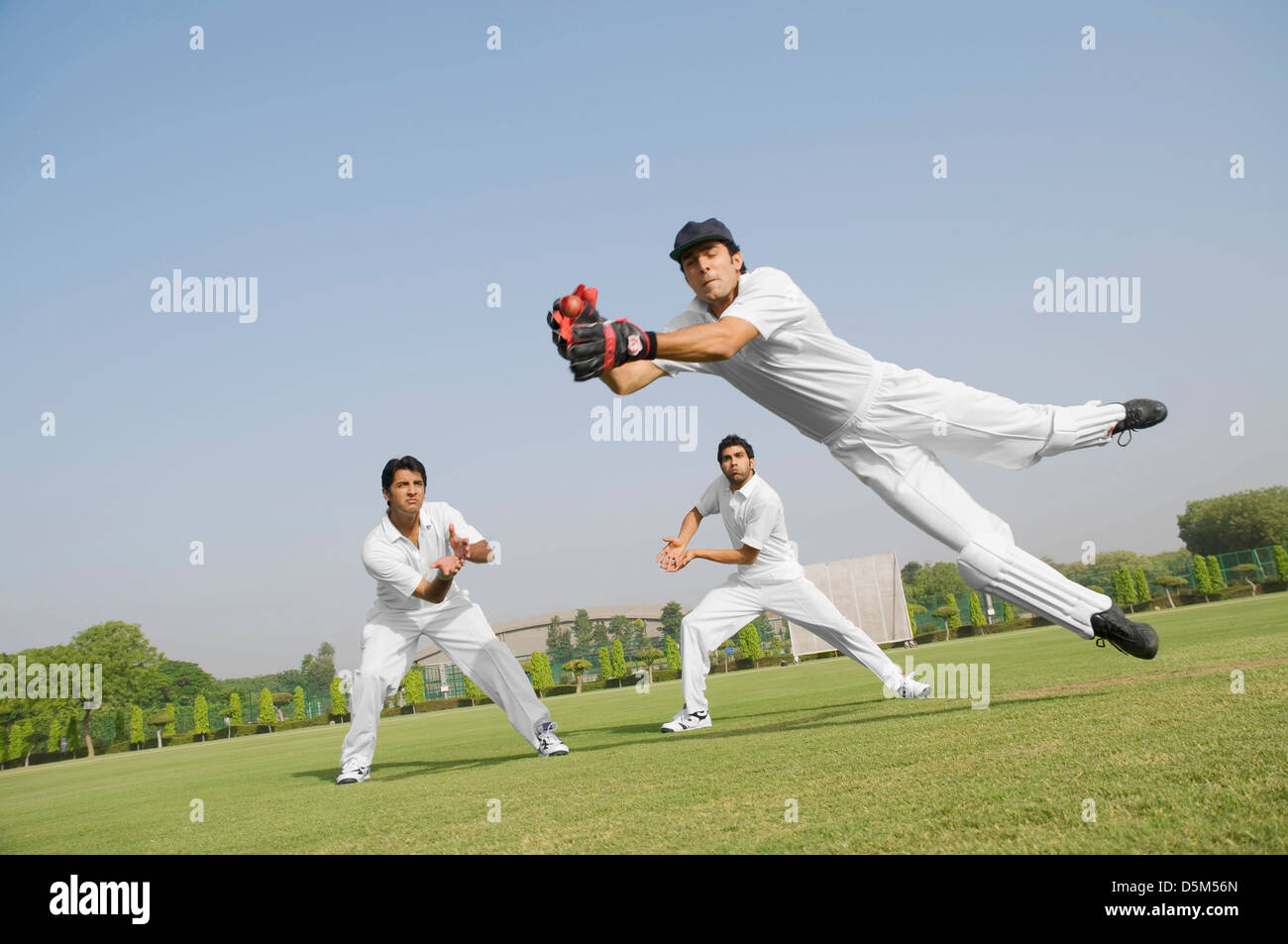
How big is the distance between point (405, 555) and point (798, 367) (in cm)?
415

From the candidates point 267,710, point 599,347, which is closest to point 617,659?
point 267,710

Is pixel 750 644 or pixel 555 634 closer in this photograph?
pixel 750 644

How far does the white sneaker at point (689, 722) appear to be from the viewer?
7727 millimetres

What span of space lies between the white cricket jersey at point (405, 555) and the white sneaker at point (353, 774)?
139cm

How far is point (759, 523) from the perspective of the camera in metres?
A: 8.58

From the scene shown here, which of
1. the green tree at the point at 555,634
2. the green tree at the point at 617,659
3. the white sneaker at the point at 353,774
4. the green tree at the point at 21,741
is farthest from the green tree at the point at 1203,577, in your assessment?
the green tree at the point at 555,634

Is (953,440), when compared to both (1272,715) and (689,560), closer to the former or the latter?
(1272,715)

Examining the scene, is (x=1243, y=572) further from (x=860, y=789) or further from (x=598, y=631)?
(x=598, y=631)

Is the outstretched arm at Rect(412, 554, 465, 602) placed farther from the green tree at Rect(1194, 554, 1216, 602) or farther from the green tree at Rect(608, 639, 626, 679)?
the green tree at Rect(1194, 554, 1216, 602)

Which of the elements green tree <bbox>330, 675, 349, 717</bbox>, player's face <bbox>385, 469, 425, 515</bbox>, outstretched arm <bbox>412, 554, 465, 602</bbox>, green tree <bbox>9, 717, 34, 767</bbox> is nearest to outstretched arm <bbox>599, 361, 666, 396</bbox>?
outstretched arm <bbox>412, 554, 465, 602</bbox>

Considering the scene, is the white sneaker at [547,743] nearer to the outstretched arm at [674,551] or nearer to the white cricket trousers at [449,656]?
the white cricket trousers at [449,656]
